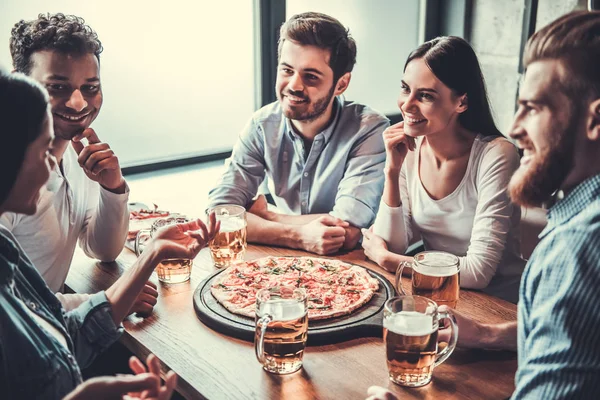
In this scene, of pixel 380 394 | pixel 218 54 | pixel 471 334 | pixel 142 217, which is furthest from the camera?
pixel 218 54

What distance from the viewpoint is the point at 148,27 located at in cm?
311

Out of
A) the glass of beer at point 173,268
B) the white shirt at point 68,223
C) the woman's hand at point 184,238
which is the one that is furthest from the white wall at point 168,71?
the woman's hand at point 184,238

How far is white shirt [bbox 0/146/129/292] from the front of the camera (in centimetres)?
188

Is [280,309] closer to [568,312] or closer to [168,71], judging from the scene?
[568,312]

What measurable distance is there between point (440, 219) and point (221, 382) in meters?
1.11

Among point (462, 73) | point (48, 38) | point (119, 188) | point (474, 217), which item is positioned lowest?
point (474, 217)

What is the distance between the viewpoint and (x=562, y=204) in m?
1.25

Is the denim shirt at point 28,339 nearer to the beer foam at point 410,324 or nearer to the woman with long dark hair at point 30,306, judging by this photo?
the woman with long dark hair at point 30,306

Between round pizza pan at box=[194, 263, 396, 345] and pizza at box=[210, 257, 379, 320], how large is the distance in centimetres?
2

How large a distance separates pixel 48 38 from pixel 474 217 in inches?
56.7

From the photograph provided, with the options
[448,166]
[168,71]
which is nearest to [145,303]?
[448,166]

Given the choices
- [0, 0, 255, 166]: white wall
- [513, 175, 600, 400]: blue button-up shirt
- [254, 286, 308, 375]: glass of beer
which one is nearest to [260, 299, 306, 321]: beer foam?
[254, 286, 308, 375]: glass of beer

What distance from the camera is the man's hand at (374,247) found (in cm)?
195

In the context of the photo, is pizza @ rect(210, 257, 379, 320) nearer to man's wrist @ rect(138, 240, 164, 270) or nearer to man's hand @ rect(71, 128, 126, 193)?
man's wrist @ rect(138, 240, 164, 270)
